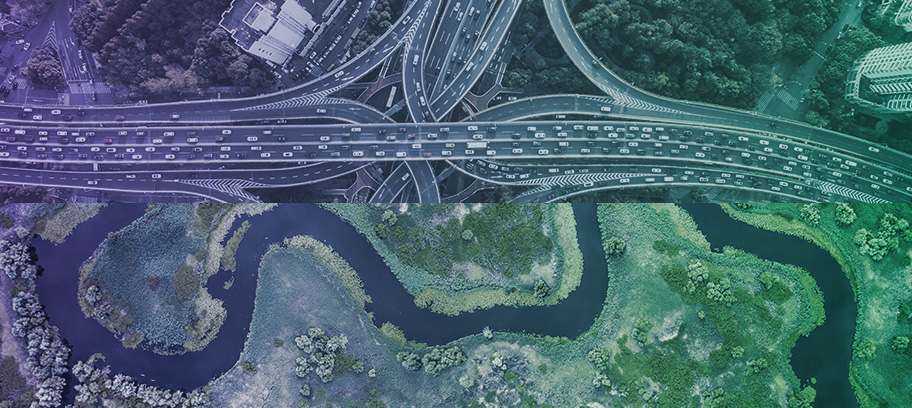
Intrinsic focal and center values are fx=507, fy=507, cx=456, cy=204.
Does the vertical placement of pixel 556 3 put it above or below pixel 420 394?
above

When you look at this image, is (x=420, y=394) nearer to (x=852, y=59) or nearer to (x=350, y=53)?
(x=350, y=53)

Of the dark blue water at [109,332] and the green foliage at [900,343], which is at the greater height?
the green foliage at [900,343]

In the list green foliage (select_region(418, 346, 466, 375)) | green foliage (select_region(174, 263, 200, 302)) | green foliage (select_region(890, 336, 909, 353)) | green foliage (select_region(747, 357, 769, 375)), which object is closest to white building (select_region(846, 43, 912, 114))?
green foliage (select_region(890, 336, 909, 353))

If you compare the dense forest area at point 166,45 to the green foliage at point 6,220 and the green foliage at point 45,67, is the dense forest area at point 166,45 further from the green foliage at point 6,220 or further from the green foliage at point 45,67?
the green foliage at point 6,220

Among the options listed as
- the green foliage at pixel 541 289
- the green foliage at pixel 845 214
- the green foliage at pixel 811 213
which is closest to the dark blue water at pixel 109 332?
the green foliage at pixel 541 289

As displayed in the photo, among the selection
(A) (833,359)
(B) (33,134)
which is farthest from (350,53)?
(A) (833,359)
